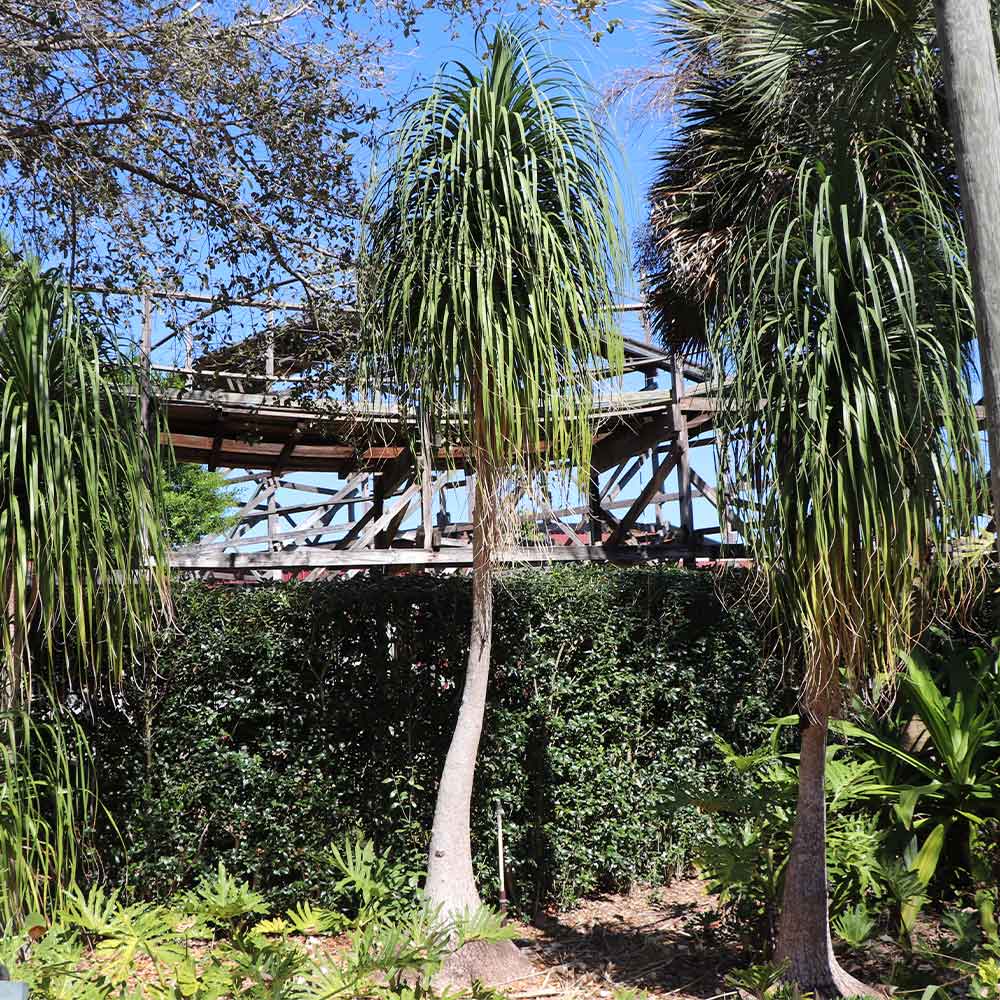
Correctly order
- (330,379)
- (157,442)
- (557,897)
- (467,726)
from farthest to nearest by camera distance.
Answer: (330,379), (557,897), (467,726), (157,442)

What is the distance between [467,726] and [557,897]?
1.50m

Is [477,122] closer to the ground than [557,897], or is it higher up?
higher up

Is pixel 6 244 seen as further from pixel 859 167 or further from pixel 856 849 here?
pixel 856 849

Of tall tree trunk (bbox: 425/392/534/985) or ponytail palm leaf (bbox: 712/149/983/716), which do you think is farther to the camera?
tall tree trunk (bbox: 425/392/534/985)

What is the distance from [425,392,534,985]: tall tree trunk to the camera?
4.77 m

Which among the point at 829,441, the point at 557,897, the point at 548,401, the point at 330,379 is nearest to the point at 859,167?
the point at 829,441

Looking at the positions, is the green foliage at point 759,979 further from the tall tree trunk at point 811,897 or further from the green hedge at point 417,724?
the green hedge at point 417,724

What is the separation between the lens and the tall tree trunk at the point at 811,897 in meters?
4.27

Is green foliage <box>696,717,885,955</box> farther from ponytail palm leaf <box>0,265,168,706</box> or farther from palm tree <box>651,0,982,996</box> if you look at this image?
ponytail palm leaf <box>0,265,168,706</box>

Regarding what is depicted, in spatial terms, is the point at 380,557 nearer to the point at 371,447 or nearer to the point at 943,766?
the point at 371,447

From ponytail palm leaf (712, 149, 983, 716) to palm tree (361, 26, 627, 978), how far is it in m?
0.93

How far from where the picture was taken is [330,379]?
6.71 m

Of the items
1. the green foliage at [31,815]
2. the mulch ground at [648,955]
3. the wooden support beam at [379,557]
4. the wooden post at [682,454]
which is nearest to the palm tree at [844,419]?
the mulch ground at [648,955]

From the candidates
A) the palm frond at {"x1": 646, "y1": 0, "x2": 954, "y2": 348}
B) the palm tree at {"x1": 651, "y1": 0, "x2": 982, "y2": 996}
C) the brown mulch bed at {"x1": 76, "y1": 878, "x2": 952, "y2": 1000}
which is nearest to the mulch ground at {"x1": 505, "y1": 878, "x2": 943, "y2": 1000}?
the brown mulch bed at {"x1": 76, "y1": 878, "x2": 952, "y2": 1000}
